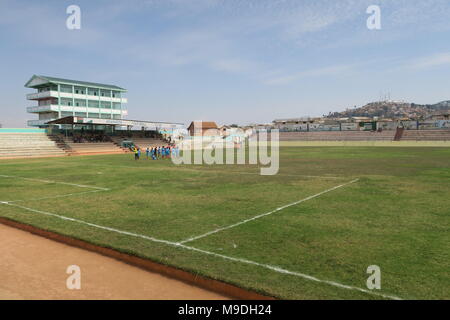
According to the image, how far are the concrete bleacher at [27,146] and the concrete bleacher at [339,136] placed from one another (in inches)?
2403

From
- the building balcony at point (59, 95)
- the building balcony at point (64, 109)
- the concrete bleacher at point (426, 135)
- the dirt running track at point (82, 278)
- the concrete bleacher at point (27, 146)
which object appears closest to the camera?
the dirt running track at point (82, 278)

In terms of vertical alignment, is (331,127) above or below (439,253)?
above

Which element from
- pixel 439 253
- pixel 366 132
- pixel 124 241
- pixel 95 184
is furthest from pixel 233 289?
pixel 366 132

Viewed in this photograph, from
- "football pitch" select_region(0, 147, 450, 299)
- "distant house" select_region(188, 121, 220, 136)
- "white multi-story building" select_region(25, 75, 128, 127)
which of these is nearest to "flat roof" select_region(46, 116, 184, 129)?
"white multi-story building" select_region(25, 75, 128, 127)

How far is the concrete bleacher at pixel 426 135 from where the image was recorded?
64.2m

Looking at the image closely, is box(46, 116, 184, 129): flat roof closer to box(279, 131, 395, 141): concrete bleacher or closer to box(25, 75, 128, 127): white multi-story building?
box(25, 75, 128, 127): white multi-story building

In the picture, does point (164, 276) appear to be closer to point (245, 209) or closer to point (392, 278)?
point (392, 278)

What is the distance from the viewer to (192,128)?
13025 cm

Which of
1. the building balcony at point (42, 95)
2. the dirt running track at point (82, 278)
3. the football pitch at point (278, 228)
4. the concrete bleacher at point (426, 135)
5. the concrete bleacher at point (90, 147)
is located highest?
the building balcony at point (42, 95)

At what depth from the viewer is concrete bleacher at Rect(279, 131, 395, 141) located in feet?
241

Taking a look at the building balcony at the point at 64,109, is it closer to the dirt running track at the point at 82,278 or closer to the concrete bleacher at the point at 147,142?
the concrete bleacher at the point at 147,142

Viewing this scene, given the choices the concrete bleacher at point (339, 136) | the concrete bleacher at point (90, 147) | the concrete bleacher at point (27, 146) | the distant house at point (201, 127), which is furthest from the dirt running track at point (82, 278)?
the distant house at point (201, 127)

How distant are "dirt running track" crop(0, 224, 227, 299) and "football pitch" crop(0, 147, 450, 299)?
0.40 metres
